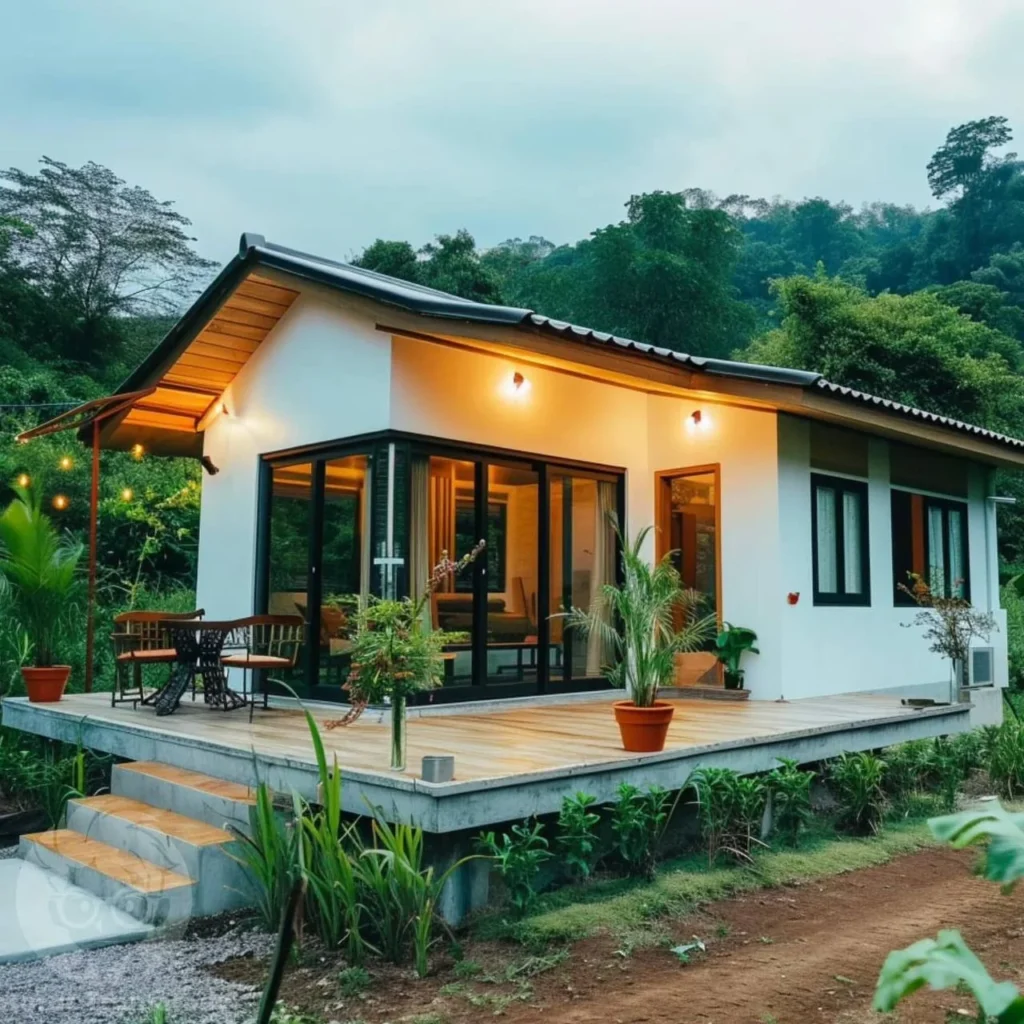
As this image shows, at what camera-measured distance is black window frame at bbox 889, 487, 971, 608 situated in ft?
31.0

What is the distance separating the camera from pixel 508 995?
3311 mm

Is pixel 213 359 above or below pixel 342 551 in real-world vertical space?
above

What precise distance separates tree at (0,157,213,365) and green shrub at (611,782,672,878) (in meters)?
22.9

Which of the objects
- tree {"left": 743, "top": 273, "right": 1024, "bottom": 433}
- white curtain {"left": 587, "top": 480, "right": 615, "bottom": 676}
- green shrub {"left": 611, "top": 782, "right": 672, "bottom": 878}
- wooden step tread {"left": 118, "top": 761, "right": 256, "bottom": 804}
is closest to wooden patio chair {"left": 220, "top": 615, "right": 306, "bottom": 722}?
wooden step tread {"left": 118, "top": 761, "right": 256, "bottom": 804}

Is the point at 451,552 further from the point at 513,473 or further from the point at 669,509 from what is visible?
the point at 669,509

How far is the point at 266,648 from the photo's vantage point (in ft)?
25.2

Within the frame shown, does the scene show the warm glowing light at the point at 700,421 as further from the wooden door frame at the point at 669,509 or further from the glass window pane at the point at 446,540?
the glass window pane at the point at 446,540

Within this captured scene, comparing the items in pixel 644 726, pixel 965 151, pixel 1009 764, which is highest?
pixel 965 151

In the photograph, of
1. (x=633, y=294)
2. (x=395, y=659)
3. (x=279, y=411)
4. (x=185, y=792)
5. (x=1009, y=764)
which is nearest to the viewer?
(x=395, y=659)

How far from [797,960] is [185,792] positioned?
3.12m

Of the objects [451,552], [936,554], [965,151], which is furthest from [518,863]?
[965,151]

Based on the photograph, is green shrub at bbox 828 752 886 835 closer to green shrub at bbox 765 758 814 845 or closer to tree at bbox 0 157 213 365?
green shrub at bbox 765 758 814 845

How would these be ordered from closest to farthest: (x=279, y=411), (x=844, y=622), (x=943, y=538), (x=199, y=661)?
(x=199, y=661), (x=279, y=411), (x=844, y=622), (x=943, y=538)

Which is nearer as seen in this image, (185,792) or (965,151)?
(185,792)
